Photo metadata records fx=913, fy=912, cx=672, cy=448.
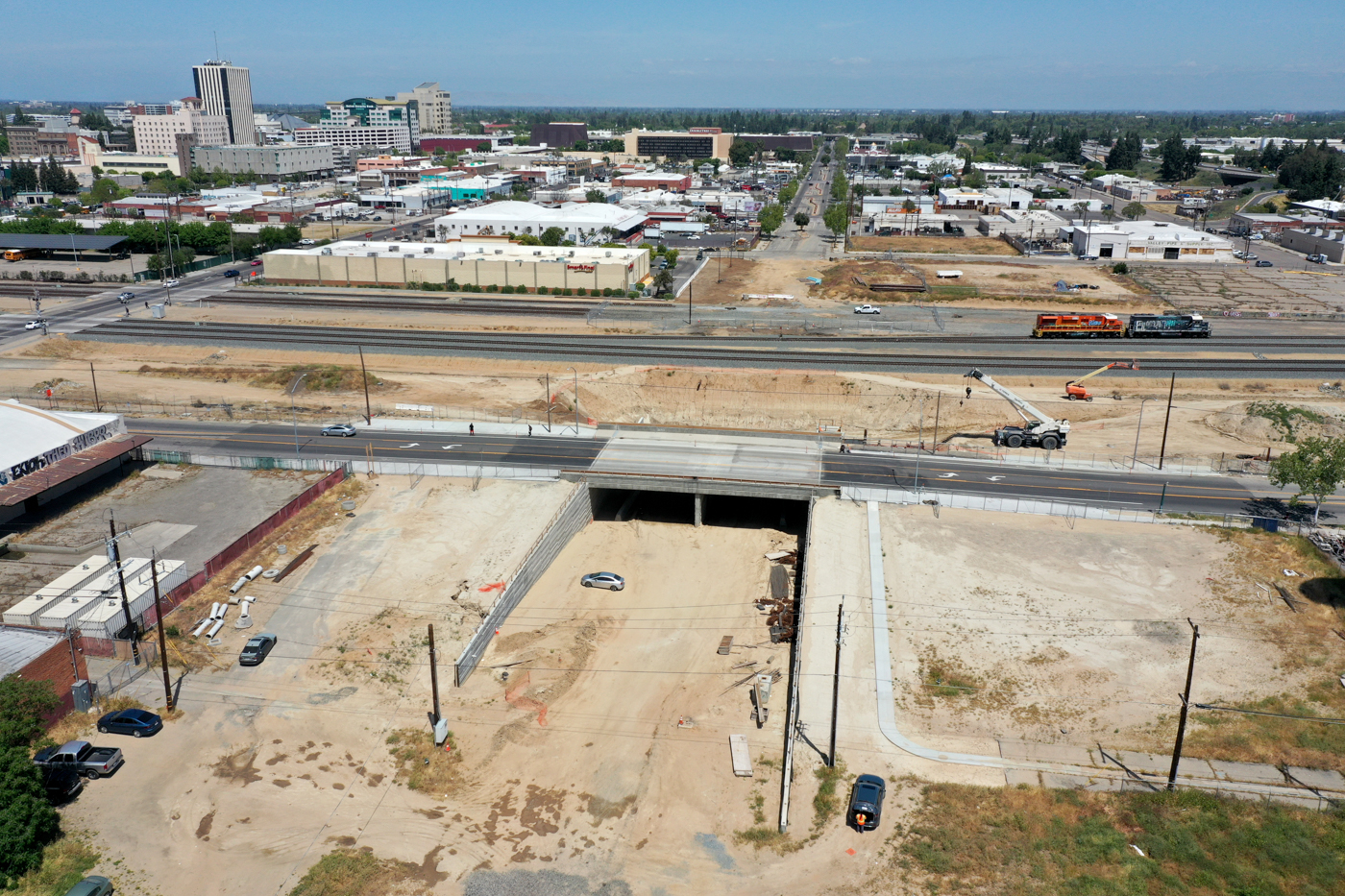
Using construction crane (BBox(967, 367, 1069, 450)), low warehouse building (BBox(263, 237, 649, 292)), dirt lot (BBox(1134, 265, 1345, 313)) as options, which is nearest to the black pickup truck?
construction crane (BBox(967, 367, 1069, 450))

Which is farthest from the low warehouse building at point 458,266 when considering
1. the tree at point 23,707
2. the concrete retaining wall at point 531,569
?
the tree at point 23,707

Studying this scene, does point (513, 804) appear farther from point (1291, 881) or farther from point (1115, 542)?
point (1115, 542)

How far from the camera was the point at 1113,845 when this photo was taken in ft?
98.7

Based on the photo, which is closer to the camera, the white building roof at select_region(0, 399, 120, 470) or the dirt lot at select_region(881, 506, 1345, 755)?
the dirt lot at select_region(881, 506, 1345, 755)

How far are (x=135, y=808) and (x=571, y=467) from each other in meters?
32.1

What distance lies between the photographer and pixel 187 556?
4894 centimetres

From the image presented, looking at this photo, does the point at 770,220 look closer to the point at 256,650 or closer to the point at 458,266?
the point at 458,266

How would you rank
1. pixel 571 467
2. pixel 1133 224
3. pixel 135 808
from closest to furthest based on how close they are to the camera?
pixel 135 808
pixel 571 467
pixel 1133 224

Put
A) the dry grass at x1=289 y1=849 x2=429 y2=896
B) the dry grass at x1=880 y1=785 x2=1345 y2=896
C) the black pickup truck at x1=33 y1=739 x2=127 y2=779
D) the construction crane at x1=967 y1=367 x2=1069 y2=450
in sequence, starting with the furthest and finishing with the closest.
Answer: the construction crane at x1=967 y1=367 x2=1069 y2=450 → the black pickup truck at x1=33 y1=739 x2=127 y2=779 → the dry grass at x1=289 y1=849 x2=429 y2=896 → the dry grass at x1=880 y1=785 x2=1345 y2=896

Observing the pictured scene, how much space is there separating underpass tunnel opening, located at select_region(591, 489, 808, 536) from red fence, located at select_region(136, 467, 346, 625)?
16961 millimetres

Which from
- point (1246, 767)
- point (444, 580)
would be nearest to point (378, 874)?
Result: point (444, 580)

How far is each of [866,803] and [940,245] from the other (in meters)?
142

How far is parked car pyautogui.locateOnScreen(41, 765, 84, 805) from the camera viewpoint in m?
33.1

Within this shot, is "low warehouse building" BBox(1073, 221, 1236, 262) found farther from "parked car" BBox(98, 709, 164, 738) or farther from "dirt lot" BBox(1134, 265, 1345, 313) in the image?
"parked car" BBox(98, 709, 164, 738)
